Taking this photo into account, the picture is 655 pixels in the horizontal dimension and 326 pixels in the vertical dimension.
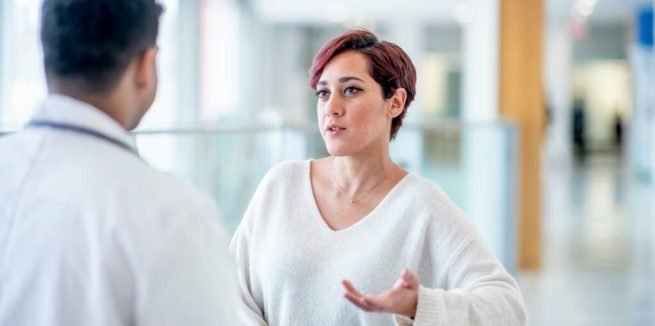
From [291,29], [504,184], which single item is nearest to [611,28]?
[291,29]

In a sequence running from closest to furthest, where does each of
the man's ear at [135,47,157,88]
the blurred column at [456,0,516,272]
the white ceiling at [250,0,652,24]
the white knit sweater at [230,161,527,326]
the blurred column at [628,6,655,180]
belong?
the man's ear at [135,47,157,88] → the white knit sweater at [230,161,527,326] → the blurred column at [456,0,516,272] → the blurred column at [628,6,655,180] → the white ceiling at [250,0,652,24]

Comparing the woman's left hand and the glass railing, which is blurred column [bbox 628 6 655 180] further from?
the woman's left hand

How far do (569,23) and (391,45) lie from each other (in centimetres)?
2639

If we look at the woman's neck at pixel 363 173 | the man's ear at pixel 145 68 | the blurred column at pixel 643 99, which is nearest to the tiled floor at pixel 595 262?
the blurred column at pixel 643 99

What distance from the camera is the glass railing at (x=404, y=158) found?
17.0 ft

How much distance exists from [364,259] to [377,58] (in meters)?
0.43

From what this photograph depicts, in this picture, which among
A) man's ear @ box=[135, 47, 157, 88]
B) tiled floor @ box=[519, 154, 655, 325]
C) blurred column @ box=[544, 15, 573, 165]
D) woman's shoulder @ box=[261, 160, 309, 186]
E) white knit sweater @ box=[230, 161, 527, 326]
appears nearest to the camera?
man's ear @ box=[135, 47, 157, 88]

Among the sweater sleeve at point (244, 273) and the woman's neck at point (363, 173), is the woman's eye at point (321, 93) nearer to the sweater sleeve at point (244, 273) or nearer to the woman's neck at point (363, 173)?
the woman's neck at point (363, 173)

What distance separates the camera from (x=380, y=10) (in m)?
25.5

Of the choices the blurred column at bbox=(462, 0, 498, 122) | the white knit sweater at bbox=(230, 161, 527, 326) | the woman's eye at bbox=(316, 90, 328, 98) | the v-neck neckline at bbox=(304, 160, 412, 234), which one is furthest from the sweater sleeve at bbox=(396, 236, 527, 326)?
the blurred column at bbox=(462, 0, 498, 122)

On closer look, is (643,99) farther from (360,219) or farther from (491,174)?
(360,219)

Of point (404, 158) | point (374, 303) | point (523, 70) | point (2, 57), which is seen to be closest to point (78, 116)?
point (374, 303)

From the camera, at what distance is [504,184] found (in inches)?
313

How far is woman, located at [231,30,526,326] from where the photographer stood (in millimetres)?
2033
